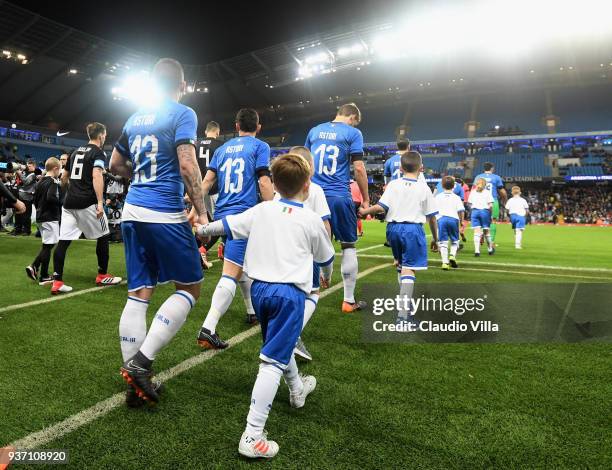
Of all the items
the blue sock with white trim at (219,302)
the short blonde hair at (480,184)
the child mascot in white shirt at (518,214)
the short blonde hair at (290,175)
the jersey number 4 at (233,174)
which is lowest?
the blue sock with white trim at (219,302)

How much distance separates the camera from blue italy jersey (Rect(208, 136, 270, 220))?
13.7ft

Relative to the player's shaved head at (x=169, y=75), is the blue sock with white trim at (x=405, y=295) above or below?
below

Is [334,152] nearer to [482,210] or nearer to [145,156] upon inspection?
[145,156]

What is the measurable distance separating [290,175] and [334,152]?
8.92ft

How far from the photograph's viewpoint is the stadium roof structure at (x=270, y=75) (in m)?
34.4

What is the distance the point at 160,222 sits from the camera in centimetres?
286

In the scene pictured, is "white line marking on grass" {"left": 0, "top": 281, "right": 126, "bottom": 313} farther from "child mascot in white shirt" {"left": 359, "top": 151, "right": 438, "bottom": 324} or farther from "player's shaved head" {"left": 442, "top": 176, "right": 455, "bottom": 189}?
"player's shaved head" {"left": 442, "top": 176, "right": 455, "bottom": 189}

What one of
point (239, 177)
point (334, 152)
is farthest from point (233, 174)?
point (334, 152)

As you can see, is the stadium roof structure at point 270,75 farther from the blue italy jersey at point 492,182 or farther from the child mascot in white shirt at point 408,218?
the child mascot in white shirt at point 408,218

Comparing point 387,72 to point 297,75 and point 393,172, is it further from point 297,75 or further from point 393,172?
point 393,172

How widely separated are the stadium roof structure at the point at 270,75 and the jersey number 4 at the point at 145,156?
34.9 m

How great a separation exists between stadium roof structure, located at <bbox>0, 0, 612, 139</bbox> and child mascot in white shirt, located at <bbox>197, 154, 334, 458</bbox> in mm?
35349

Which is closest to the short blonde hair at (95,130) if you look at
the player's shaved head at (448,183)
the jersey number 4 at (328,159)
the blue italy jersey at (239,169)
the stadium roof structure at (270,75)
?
the blue italy jersey at (239,169)

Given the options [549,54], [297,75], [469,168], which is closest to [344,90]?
[297,75]
